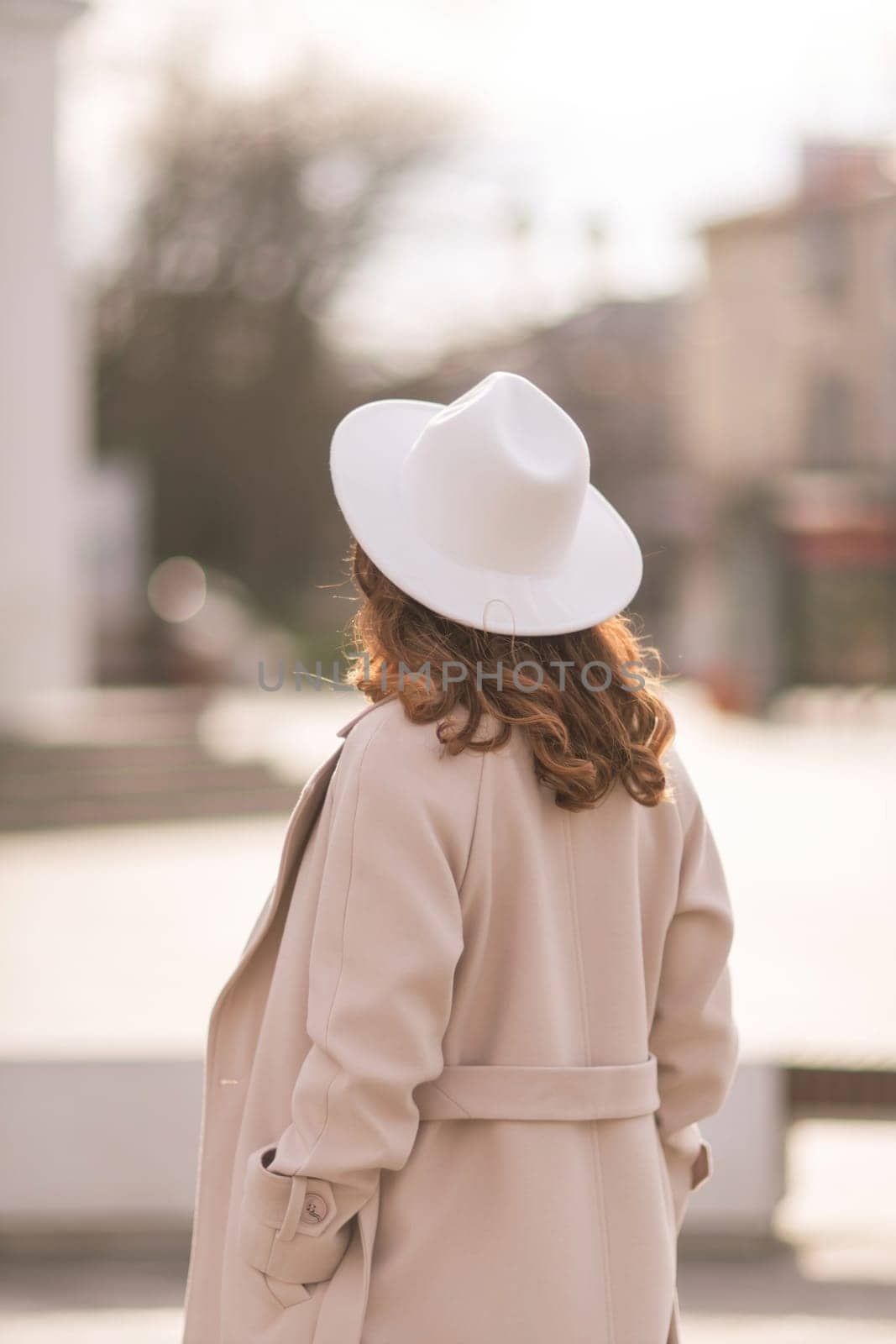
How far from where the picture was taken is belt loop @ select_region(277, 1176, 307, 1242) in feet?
5.75

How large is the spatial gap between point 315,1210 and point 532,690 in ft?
2.02

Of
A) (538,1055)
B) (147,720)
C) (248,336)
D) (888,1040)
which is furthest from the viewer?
(248,336)

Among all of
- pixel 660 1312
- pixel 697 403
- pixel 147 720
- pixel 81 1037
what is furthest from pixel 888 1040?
pixel 697 403

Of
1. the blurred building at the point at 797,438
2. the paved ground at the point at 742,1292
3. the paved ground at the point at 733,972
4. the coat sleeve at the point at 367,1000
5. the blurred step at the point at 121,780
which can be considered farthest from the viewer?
the blurred building at the point at 797,438

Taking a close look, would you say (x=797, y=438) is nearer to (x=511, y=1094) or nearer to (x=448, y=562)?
(x=448, y=562)

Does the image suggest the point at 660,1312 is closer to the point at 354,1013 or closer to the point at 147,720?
the point at 354,1013

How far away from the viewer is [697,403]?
41.3 meters

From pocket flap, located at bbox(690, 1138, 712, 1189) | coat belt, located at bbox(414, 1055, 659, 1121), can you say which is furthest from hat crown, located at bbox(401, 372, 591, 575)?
pocket flap, located at bbox(690, 1138, 712, 1189)

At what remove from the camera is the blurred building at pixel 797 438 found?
26.4 metres

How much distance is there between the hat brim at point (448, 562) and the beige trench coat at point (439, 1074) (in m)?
0.15

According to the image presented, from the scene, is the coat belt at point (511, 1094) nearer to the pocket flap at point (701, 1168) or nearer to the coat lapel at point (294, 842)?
the coat lapel at point (294, 842)

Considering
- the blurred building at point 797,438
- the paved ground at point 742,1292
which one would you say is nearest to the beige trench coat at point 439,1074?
the paved ground at point 742,1292

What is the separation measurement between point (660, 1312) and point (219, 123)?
33.8 meters

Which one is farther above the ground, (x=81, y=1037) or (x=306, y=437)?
(x=306, y=437)
